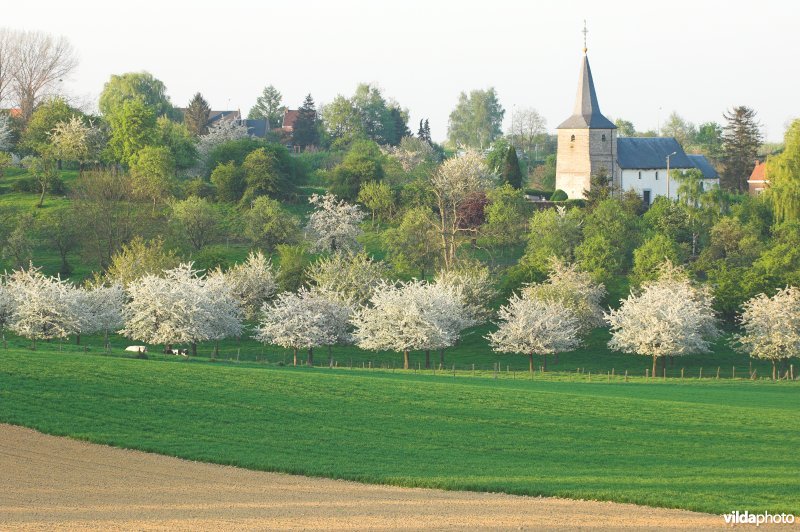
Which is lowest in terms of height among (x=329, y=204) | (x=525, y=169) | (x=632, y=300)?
(x=632, y=300)

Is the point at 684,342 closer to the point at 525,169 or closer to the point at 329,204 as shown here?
the point at 329,204

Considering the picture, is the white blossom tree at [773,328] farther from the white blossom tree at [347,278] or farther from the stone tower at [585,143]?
the stone tower at [585,143]

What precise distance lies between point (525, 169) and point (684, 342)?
90215mm

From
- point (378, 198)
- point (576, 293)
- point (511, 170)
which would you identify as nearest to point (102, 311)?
point (576, 293)

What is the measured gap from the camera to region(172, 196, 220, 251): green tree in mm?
85938

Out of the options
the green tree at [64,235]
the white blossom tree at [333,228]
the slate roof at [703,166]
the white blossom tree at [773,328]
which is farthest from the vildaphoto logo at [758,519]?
the slate roof at [703,166]

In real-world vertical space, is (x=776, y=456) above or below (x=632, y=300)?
below

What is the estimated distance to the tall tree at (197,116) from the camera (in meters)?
136

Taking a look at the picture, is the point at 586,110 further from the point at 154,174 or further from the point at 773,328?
the point at 773,328

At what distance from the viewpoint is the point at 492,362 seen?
216 ft

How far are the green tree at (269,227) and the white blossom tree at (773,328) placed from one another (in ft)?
113

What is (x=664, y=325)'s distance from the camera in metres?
64.3

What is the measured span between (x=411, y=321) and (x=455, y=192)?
29085mm

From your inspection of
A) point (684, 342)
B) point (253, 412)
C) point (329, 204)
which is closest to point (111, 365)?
point (253, 412)
